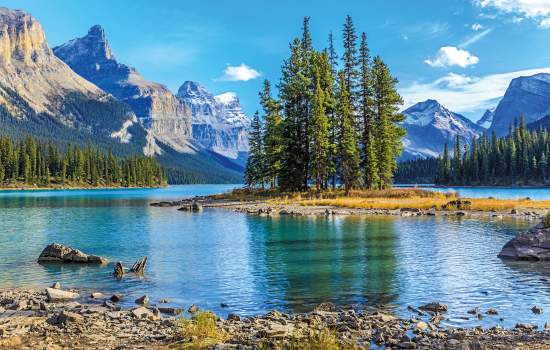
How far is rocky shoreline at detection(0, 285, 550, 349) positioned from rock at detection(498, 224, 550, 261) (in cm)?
1262

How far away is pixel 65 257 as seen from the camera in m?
28.1

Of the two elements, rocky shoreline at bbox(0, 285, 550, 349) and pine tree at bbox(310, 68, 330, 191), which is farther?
pine tree at bbox(310, 68, 330, 191)

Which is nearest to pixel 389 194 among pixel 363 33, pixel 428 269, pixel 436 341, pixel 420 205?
pixel 420 205

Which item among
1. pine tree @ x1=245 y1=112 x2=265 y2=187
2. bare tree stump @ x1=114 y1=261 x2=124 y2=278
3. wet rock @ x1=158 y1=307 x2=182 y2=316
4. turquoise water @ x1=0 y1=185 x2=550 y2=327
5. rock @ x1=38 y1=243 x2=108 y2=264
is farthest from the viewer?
pine tree @ x1=245 y1=112 x2=265 y2=187

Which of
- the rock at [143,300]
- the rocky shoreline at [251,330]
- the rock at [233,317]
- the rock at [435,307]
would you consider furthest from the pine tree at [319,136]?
the rock at [233,317]

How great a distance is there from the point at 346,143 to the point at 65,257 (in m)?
52.2

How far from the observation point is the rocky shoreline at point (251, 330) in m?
12.6

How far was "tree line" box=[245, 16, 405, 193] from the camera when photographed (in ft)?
250

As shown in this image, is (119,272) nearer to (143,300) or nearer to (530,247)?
(143,300)

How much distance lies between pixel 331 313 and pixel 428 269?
1028cm

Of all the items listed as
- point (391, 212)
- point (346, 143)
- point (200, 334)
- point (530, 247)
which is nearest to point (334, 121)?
point (346, 143)

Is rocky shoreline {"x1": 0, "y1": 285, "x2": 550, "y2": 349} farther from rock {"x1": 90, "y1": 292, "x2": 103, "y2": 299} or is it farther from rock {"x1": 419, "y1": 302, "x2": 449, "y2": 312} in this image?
rock {"x1": 90, "y1": 292, "x2": 103, "y2": 299}

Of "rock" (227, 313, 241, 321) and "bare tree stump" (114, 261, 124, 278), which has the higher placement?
"bare tree stump" (114, 261, 124, 278)

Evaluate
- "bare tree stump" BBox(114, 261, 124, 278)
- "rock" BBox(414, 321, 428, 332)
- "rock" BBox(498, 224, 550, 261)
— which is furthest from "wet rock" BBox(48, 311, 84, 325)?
"rock" BBox(498, 224, 550, 261)
